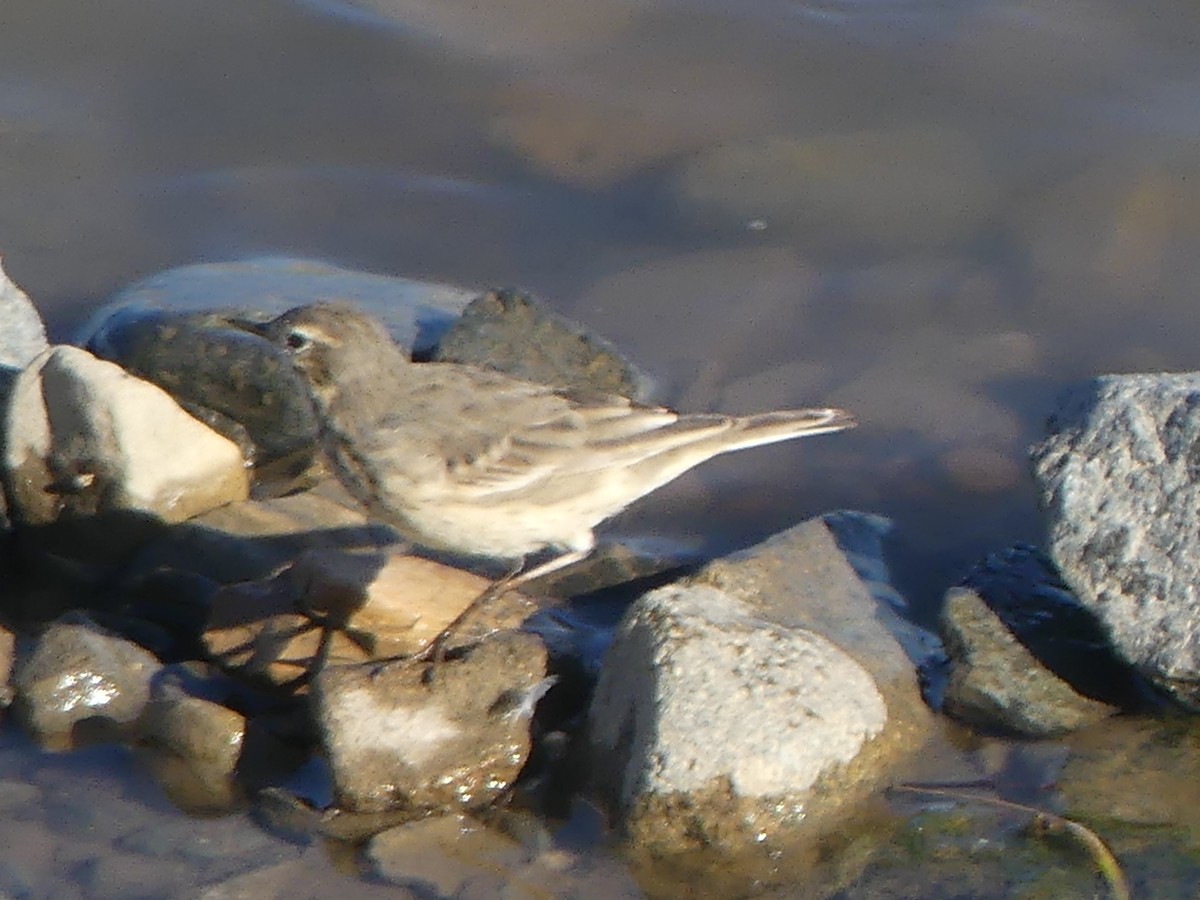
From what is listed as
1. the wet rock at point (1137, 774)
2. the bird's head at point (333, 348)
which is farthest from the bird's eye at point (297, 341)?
the wet rock at point (1137, 774)

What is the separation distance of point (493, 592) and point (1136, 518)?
2.29m

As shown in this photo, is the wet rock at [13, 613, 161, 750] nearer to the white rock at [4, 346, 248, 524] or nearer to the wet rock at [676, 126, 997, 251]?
the white rock at [4, 346, 248, 524]

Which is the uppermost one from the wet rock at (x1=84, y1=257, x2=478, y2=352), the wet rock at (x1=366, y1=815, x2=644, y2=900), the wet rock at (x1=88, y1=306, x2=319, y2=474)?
the wet rock at (x1=84, y1=257, x2=478, y2=352)

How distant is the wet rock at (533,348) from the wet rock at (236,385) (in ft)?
2.58

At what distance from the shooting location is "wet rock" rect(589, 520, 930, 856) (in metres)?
5.66

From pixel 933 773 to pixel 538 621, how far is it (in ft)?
5.22

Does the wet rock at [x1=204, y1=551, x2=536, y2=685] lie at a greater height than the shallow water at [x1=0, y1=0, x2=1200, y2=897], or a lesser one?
lesser

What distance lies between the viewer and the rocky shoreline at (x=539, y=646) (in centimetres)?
578

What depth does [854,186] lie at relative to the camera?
9.64m

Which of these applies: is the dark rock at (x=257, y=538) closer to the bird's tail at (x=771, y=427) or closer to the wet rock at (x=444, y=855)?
the bird's tail at (x=771, y=427)

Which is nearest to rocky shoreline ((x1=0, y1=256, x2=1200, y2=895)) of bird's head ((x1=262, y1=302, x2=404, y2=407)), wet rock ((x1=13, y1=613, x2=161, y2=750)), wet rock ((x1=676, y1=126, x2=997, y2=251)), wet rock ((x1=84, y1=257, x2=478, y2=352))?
wet rock ((x1=13, y1=613, x2=161, y2=750))

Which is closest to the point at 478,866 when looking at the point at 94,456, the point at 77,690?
the point at 77,690

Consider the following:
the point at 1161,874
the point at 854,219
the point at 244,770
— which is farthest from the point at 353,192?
the point at 1161,874

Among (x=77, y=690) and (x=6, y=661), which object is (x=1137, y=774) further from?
(x=6, y=661)
